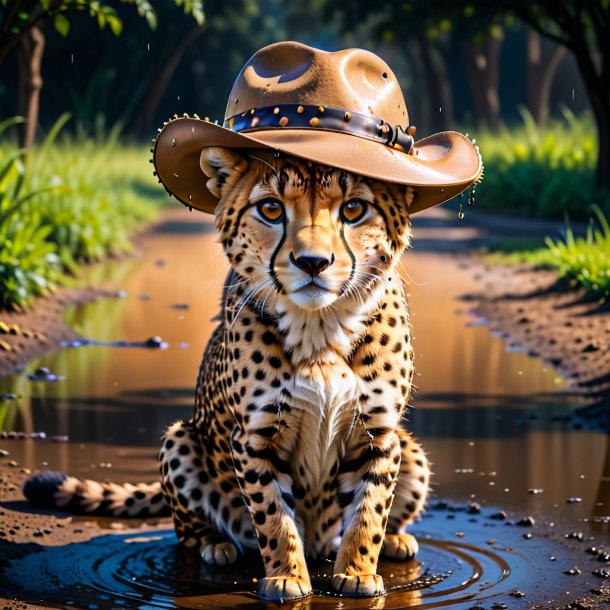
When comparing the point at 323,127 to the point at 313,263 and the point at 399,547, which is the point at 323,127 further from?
the point at 399,547

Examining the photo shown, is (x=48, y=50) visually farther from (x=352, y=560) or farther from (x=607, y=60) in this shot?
(x=352, y=560)

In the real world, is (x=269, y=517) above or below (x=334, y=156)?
below

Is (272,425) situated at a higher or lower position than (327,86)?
lower

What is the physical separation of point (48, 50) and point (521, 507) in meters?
29.4

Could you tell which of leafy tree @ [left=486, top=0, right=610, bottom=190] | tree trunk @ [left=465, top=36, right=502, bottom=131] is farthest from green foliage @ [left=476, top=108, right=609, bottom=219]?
tree trunk @ [left=465, top=36, right=502, bottom=131]

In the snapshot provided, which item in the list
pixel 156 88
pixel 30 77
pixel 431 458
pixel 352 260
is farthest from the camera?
pixel 156 88

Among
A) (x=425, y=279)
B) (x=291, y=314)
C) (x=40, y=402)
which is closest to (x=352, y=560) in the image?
(x=291, y=314)

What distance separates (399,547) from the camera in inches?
207

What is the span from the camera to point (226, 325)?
4891 mm

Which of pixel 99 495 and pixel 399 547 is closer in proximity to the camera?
pixel 399 547

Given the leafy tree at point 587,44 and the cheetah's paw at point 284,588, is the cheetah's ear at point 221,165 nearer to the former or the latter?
the cheetah's paw at point 284,588

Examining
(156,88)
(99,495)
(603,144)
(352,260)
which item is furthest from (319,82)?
(156,88)

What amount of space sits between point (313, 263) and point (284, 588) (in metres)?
1.21

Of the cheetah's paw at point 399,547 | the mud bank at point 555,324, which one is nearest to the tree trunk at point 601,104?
the mud bank at point 555,324
